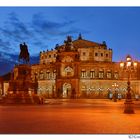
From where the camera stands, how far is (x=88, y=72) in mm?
62156

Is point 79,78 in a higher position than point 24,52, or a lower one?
lower

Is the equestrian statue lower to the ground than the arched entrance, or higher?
higher

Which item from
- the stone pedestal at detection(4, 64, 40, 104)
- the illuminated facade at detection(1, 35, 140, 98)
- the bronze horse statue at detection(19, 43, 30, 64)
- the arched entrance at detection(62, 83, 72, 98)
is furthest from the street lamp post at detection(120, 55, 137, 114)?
the arched entrance at detection(62, 83, 72, 98)

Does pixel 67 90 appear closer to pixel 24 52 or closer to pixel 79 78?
pixel 79 78

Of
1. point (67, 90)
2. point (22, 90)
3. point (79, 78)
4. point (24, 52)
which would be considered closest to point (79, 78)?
point (79, 78)

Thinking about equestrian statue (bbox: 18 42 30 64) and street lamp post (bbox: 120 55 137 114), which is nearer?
street lamp post (bbox: 120 55 137 114)

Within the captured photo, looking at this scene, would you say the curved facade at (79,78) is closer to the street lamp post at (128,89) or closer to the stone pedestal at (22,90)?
the stone pedestal at (22,90)

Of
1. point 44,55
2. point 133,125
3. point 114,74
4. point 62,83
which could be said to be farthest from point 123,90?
point 133,125

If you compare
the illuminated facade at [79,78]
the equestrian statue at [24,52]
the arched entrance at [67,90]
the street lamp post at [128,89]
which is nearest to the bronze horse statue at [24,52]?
the equestrian statue at [24,52]

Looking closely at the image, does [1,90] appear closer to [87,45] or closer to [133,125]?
[87,45]

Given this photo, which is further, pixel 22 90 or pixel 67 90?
pixel 67 90

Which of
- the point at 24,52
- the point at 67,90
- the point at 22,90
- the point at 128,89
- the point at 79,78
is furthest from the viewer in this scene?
the point at 67,90

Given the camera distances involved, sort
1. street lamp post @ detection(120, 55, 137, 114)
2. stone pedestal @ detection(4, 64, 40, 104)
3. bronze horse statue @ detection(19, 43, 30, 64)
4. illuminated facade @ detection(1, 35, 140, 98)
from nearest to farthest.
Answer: street lamp post @ detection(120, 55, 137, 114) < stone pedestal @ detection(4, 64, 40, 104) < bronze horse statue @ detection(19, 43, 30, 64) < illuminated facade @ detection(1, 35, 140, 98)

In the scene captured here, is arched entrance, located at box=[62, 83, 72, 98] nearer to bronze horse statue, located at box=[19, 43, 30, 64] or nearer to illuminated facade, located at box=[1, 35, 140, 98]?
illuminated facade, located at box=[1, 35, 140, 98]
